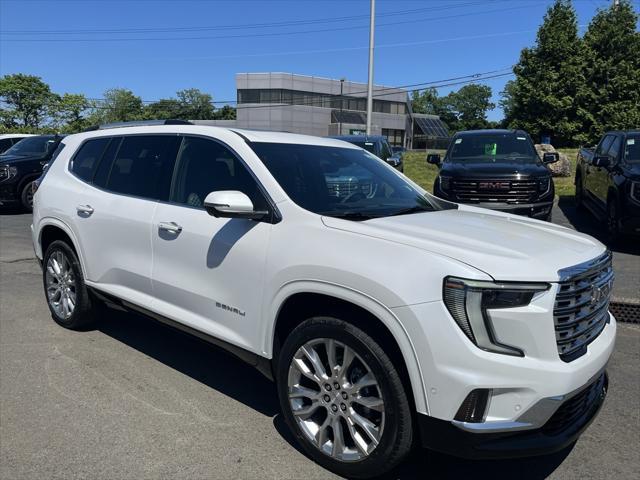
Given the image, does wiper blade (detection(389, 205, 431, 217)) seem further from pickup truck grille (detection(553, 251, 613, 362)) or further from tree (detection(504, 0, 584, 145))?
tree (detection(504, 0, 584, 145))

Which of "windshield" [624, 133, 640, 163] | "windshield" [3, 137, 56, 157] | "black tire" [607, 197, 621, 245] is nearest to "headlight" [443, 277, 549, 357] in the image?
"black tire" [607, 197, 621, 245]

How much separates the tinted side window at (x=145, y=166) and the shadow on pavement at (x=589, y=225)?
23.8 ft

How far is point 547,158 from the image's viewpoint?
1001cm

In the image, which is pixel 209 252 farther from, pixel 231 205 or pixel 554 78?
pixel 554 78

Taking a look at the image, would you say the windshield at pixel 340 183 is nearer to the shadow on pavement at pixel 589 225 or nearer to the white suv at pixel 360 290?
the white suv at pixel 360 290

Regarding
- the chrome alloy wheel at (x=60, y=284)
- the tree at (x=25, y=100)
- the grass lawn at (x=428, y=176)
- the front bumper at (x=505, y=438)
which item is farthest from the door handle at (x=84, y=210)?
the tree at (x=25, y=100)

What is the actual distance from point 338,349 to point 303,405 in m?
0.45

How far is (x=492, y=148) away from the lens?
1034 cm

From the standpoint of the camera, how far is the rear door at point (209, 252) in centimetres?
318

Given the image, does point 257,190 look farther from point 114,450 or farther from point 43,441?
point 43,441

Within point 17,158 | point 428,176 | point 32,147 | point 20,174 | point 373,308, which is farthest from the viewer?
point 428,176

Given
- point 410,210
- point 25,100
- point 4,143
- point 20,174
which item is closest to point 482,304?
point 410,210

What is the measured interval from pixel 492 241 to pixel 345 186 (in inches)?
49.4

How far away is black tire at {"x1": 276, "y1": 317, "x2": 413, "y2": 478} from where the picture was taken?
2547mm
